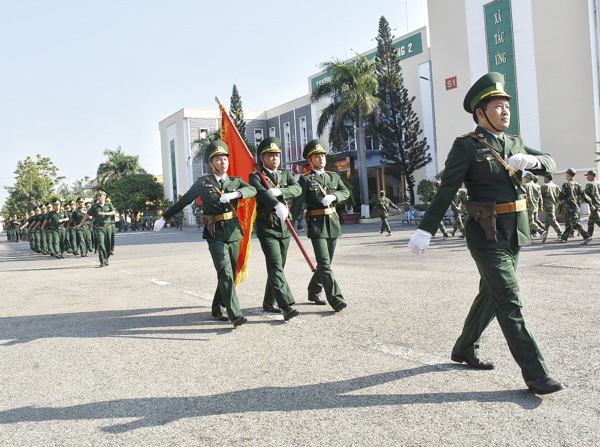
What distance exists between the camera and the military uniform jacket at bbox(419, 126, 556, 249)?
3904 mm

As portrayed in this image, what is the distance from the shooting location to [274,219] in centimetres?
666

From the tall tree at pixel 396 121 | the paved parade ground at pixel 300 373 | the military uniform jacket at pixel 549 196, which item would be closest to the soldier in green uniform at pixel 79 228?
the paved parade ground at pixel 300 373

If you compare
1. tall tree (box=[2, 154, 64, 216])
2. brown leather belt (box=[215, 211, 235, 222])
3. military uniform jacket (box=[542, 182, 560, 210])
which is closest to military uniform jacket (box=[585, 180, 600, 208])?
military uniform jacket (box=[542, 182, 560, 210])

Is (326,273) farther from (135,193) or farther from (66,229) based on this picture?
(135,193)

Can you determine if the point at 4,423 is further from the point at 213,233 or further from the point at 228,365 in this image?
the point at 213,233

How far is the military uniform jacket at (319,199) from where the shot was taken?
22.5 ft

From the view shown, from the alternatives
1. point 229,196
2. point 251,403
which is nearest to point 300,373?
point 251,403

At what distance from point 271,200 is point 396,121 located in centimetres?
3792

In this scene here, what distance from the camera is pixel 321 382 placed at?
411 cm

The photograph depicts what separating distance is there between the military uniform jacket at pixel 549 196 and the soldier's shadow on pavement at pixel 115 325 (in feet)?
37.5

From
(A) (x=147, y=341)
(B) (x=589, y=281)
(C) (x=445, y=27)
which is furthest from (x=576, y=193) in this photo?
(C) (x=445, y=27)

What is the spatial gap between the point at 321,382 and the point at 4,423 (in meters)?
2.16

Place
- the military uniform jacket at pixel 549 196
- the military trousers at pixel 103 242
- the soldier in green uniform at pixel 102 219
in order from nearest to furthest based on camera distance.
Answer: the military uniform jacket at pixel 549 196
the military trousers at pixel 103 242
the soldier in green uniform at pixel 102 219

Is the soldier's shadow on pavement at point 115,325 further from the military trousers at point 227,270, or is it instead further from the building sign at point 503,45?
the building sign at point 503,45
